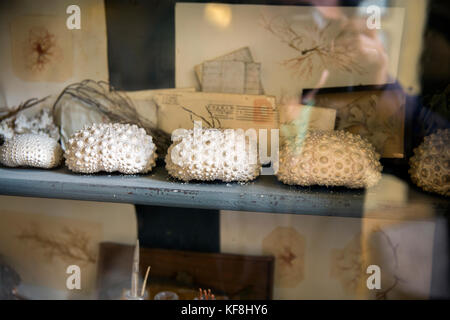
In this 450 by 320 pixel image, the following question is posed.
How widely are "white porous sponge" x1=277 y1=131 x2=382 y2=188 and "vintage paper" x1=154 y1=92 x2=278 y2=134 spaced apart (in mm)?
102

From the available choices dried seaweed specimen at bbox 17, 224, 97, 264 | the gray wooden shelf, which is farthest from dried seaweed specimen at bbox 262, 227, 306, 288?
dried seaweed specimen at bbox 17, 224, 97, 264

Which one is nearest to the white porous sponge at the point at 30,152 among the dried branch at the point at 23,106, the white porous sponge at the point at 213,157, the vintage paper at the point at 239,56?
the dried branch at the point at 23,106

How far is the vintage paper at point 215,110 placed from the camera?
2.15 ft

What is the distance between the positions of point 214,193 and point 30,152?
37cm

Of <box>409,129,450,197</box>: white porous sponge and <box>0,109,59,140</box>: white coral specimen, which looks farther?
<box>0,109,59,140</box>: white coral specimen

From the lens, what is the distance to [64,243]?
0.84m

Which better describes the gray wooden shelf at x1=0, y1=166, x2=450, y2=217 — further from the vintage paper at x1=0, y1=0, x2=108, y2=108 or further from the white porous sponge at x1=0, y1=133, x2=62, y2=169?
the vintage paper at x1=0, y1=0, x2=108, y2=108

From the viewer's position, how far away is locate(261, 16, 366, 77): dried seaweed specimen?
0.65 m

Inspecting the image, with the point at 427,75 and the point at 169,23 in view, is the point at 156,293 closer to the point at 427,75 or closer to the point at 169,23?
the point at 169,23

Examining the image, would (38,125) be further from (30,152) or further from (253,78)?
(253,78)
